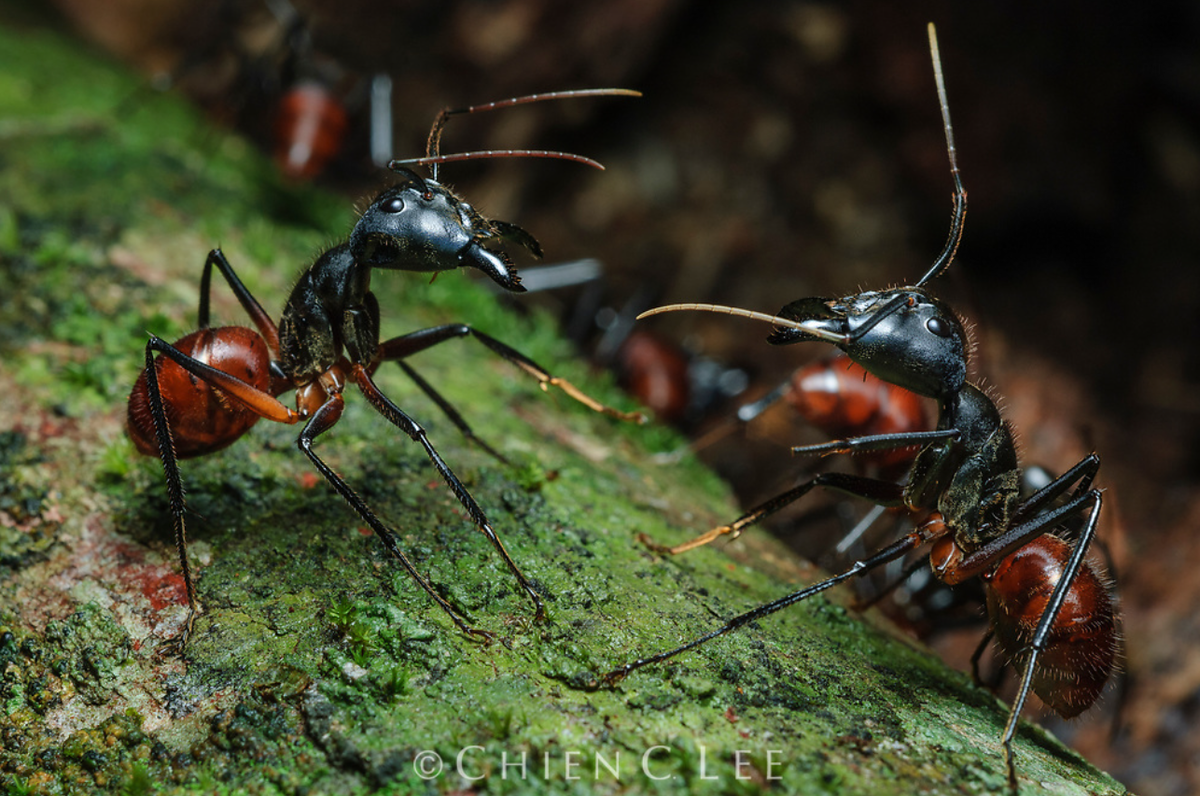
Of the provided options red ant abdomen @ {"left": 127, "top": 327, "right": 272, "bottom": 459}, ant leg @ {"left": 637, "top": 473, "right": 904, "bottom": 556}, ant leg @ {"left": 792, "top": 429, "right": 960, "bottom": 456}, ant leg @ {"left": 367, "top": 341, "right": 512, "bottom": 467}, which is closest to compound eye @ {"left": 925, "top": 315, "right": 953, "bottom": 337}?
ant leg @ {"left": 792, "top": 429, "right": 960, "bottom": 456}

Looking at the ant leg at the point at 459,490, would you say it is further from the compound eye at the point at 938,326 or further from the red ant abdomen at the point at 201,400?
the compound eye at the point at 938,326

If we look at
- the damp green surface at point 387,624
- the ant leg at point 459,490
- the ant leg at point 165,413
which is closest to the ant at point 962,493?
the damp green surface at point 387,624

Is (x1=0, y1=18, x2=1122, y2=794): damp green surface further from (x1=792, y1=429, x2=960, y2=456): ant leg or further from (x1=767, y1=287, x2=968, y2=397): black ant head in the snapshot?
(x1=767, y1=287, x2=968, y2=397): black ant head

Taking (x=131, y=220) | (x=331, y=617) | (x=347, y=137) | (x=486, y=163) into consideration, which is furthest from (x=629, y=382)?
(x=331, y=617)

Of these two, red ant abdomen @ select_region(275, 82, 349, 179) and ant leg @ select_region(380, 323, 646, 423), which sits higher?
red ant abdomen @ select_region(275, 82, 349, 179)

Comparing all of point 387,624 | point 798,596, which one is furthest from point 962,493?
point 387,624

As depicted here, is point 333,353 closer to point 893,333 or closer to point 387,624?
point 387,624

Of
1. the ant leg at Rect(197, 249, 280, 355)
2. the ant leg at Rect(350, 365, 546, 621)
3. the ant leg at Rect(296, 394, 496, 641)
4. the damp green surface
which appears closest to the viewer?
the damp green surface
